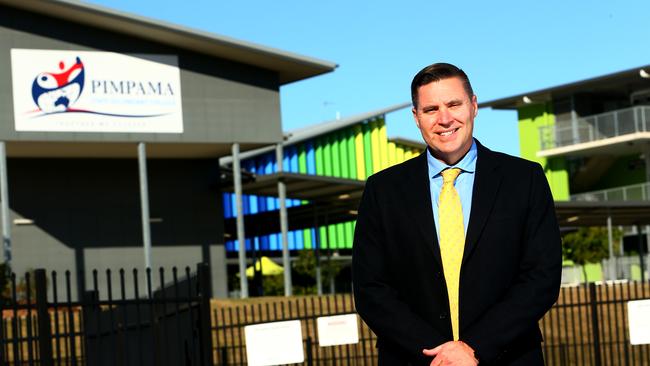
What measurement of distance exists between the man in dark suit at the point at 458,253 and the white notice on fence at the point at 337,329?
902 cm

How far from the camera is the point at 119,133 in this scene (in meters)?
34.8

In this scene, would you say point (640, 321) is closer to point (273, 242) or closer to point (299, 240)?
point (273, 242)

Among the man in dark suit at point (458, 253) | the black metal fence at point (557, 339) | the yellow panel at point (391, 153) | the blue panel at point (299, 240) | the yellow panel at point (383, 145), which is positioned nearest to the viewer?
the man in dark suit at point (458, 253)

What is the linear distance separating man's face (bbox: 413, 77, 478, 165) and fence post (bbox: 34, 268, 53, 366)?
541 centimetres

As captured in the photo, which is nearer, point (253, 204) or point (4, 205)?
point (4, 205)

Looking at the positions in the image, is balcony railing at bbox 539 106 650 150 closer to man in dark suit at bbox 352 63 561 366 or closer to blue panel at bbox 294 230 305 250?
blue panel at bbox 294 230 305 250

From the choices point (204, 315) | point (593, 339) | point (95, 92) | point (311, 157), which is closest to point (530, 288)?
point (204, 315)

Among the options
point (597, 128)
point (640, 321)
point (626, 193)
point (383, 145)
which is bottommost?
point (640, 321)

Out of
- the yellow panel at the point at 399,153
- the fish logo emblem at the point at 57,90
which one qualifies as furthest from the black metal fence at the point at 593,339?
the yellow panel at the point at 399,153

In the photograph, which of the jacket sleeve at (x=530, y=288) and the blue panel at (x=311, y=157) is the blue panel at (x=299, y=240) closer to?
the blue panel at (x=311, y=157)

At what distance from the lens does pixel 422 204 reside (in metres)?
4.16

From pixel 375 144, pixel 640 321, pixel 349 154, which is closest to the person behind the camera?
pixel 640 321

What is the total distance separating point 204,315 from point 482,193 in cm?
493

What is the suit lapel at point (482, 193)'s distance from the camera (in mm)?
4070
